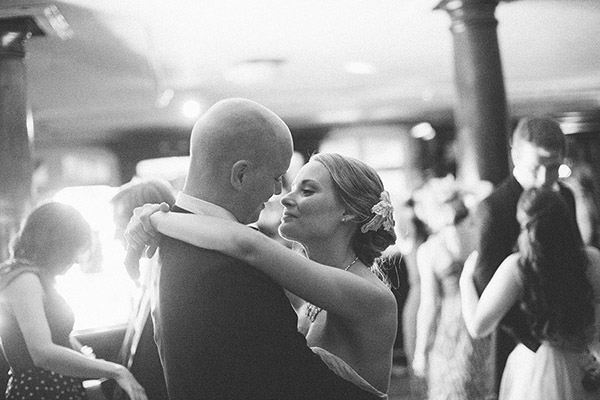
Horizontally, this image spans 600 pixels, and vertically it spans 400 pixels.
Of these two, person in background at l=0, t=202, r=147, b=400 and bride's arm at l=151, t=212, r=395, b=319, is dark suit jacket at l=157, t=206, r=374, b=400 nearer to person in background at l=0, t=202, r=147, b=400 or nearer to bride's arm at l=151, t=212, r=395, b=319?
bride's arm at l=151, t=212, r=395, b=319

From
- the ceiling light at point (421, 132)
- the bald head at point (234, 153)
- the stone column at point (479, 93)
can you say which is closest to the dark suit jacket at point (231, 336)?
the bald head at point (234, 153)

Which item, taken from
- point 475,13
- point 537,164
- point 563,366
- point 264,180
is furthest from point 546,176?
point 475,13

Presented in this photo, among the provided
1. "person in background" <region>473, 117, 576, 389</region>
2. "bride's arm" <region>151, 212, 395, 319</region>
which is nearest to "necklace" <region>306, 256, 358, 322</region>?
"bride's arm" <region>151, 212, 395, 319</region>

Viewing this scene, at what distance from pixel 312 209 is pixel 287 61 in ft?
17.4

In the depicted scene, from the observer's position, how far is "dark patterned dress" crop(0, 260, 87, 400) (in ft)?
6.78

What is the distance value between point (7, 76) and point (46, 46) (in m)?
1.40

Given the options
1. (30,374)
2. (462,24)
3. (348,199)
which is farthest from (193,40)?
(348,199)

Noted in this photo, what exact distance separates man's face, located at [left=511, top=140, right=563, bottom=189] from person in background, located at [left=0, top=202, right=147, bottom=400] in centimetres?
148

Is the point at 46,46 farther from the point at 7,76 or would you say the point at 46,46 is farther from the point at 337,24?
the point at 337,24

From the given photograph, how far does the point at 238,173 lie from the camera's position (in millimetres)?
1075

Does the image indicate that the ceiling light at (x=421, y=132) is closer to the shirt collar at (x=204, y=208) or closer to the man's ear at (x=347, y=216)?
the man's ear at (x=347, y=216)

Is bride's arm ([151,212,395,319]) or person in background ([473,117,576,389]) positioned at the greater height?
bride's arm ([151,212,395,319])

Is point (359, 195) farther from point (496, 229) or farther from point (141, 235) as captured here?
point (496, 229)

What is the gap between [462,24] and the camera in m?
4.21
